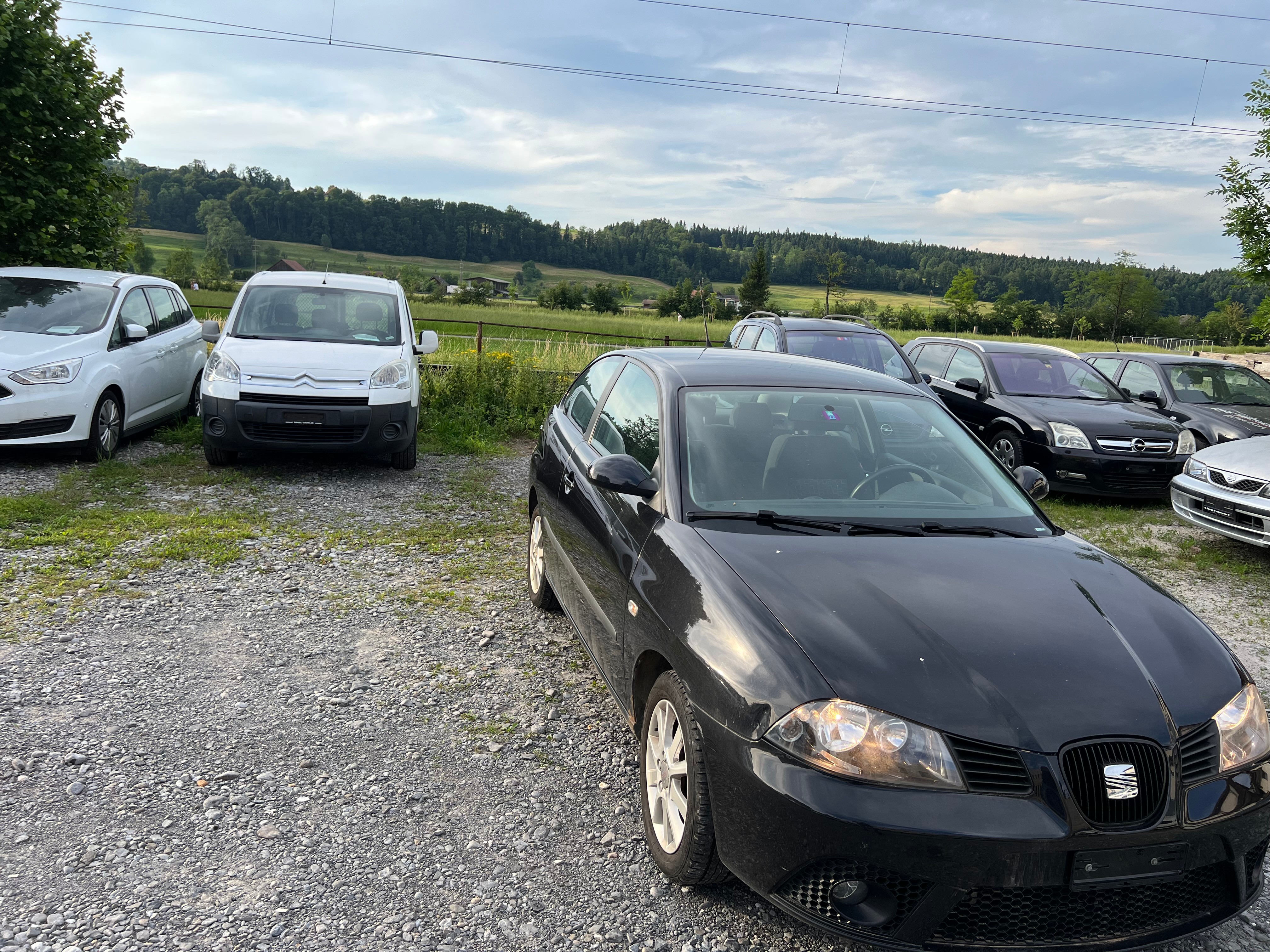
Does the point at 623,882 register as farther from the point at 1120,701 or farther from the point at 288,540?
the point at 288,540

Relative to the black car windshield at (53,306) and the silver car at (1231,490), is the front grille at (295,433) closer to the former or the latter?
the black car windshield at (53,306)

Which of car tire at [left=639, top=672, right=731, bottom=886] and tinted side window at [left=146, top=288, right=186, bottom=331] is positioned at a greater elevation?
tinted side window at [left=146, top=288, right=186, bottom=331]

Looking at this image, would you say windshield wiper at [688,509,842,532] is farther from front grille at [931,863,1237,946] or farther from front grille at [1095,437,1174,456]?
front grille at [1095,437,1174,456]

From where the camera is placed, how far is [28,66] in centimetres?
1084

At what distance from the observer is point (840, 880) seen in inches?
A: 82.4

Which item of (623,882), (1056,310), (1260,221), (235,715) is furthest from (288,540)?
(1056,310)

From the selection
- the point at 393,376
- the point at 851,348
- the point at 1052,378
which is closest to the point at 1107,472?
the point at 1052,378

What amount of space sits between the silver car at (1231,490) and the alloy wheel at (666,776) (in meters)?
6.07

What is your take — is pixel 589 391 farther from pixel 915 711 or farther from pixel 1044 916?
pixel 1044 916

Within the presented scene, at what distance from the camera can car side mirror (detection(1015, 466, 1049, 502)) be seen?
366 centimetres

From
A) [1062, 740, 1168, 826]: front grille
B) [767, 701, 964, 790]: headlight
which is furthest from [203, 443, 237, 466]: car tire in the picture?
[1062, 740, 1168, 826]: front grille

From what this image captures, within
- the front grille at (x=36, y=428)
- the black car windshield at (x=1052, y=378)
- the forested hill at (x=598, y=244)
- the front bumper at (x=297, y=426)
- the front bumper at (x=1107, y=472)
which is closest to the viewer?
the front grille at (x=36, y=428)

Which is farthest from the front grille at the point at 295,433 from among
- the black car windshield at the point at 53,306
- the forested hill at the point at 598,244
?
the forested hill at the point at 598,244

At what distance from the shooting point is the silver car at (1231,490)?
6688 mm
